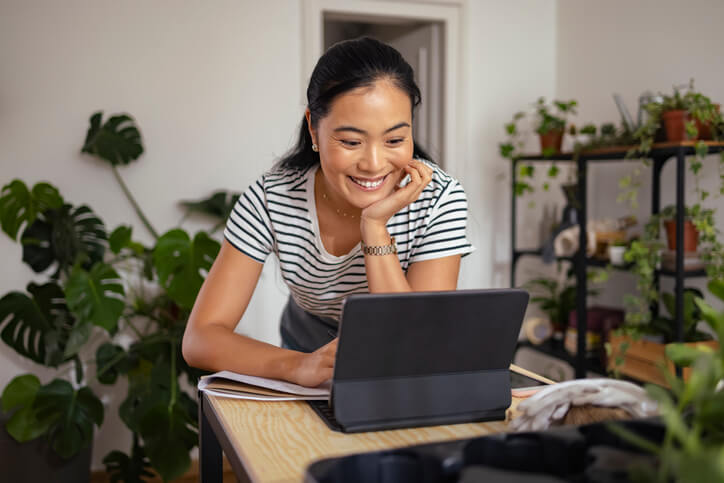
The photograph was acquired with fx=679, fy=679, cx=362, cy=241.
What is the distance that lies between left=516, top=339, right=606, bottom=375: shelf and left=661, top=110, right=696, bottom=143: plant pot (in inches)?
39.8

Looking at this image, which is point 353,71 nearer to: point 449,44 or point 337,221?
point 337,221

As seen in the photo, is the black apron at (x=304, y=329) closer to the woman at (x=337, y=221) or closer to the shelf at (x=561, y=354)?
the woman at (x=337, y=221)

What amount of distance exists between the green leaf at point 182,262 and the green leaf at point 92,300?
0.19 metres

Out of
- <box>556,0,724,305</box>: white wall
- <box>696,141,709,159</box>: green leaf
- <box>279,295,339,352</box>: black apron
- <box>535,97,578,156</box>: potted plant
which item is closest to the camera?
<box>279,295,339,352</box>: black apron

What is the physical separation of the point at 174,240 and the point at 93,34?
1081 millimetres

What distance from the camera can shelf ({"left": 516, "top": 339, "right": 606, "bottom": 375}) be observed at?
2.91 meters

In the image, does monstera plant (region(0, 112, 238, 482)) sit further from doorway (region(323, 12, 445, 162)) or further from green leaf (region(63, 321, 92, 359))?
doorway (region(323, 12, 445, 162))

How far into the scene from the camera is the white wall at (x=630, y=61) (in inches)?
106

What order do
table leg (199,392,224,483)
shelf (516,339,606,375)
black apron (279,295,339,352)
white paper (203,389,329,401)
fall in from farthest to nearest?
shelf (516,339,606,375) → black apron (279,295,339,352) → table leg (199,392,224,483) → white paper (203,389,329,401)

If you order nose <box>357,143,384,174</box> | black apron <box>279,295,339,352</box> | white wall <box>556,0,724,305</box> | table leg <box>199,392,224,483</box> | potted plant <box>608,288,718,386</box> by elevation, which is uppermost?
white wall <box>556,0,724,305</box>

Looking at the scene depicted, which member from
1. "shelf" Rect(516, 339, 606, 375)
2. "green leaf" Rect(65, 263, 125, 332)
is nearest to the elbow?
"green leaf" Rect(65, 263, 125, 332)

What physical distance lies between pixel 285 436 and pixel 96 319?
1645mm

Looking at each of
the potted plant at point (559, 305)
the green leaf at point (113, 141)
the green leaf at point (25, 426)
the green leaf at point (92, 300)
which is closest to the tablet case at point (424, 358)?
the green leaf at point (92, 300)

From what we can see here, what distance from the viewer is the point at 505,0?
3549 millimetres
